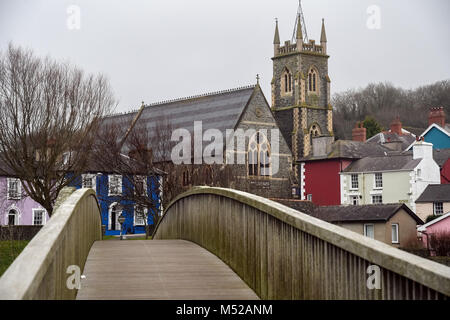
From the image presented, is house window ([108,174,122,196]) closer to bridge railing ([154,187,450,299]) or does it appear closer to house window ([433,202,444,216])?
house window ([433,202,444,216])

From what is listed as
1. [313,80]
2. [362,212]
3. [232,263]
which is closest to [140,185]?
[362,212]

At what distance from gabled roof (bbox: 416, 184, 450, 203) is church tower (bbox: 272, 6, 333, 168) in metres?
22.3

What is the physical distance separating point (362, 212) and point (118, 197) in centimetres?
1844

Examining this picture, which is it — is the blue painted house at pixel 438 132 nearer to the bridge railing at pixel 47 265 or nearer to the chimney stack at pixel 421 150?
the chimney stack at pixel 421 150

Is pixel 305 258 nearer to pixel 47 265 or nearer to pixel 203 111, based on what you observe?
pixel 47 265

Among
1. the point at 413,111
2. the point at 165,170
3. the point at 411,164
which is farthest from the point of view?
the point at 413,111

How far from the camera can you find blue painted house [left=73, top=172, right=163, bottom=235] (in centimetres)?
5216

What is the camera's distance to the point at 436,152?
67.0 m

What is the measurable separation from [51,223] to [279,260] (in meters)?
2.57

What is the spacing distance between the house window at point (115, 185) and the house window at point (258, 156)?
18.2 metres

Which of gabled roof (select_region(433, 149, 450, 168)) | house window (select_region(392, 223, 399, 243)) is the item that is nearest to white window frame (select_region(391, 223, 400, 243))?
house window (select_region(392, 223, 399, 243))

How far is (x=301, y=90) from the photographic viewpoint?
82.9 meters

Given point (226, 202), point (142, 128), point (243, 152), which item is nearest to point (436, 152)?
point (243, 152)
